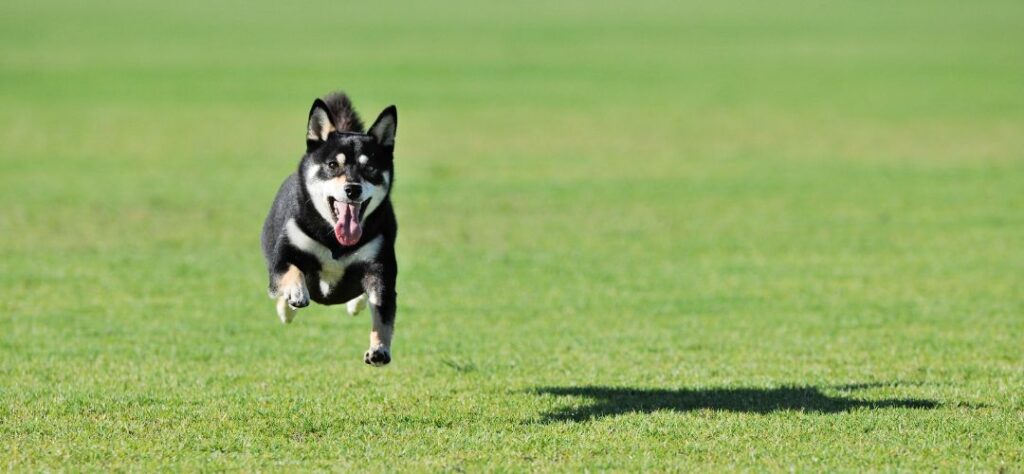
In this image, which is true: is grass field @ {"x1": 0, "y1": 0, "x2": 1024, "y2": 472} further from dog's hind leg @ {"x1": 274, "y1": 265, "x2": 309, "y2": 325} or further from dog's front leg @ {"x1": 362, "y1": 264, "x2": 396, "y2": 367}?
dog's hind leg @ {"x1": 274, "y1": 265, "x2": 309, "y2": 325}

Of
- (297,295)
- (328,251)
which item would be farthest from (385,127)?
(297,295)

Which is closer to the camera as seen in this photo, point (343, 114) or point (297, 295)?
point (297, 295)

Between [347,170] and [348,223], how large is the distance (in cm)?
36

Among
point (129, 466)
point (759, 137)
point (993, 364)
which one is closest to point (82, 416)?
point (129, 466)

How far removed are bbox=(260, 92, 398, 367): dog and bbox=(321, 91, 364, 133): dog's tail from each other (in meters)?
0.03

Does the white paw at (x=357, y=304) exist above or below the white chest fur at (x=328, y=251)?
below

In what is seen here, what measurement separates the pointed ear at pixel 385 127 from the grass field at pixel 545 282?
1993 mm

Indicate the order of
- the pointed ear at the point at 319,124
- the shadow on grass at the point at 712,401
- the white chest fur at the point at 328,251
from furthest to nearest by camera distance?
the shadow on grass at the point at 712,401, the white chest fur at the point at 328,251, the pointed ear at the point at 319,124

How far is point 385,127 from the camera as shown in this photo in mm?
9438

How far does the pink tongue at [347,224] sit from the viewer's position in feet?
A: 30.4

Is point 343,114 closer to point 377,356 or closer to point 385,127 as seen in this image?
point 385,127

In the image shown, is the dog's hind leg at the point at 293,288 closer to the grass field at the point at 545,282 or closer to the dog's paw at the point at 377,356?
the dog's paw at the point at 377,356

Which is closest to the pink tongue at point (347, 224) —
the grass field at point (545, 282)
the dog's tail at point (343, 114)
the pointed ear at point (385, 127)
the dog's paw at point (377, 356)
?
the pointed ear at point (385, 127)

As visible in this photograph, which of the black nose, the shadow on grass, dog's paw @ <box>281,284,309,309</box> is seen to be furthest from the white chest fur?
the shadow on grass
